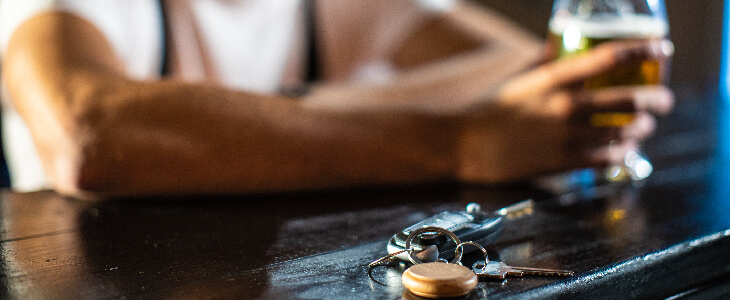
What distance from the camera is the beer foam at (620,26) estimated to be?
0.75m

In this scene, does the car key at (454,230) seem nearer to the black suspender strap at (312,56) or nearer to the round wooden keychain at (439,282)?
the round wooden keychain at (439,282)

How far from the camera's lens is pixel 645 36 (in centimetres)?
75

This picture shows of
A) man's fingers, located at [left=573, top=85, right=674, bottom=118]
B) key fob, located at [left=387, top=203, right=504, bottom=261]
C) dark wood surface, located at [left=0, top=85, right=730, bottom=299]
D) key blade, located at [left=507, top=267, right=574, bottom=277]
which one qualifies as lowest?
dark wood surface, located at [left=0, top=85, right=730, bottom=299]

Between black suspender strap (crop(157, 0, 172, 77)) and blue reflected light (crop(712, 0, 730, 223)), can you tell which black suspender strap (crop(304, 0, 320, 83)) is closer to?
black suspender strap (crop(157, 0, 172, 77))

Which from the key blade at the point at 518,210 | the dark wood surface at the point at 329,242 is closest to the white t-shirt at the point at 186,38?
the dark wood surface at the point at 329,242

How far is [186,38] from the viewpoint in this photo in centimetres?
133

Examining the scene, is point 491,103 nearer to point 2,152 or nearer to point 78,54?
point 78,54

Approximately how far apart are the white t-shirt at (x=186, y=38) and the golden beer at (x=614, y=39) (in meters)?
0.68

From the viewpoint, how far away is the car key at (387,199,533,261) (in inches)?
16.3

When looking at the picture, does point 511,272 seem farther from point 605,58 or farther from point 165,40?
point 165,40

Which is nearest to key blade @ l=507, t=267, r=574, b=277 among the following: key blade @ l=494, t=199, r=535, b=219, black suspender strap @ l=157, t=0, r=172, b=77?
key blade @ l=494, t=199, r=535, b=219

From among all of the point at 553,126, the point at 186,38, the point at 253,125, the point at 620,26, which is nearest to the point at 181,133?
the point at 253,125

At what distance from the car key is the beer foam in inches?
16.2

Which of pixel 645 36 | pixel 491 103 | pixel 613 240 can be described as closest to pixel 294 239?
pixel 613 240
